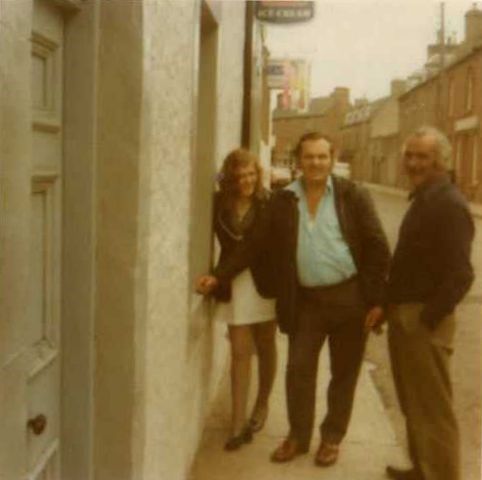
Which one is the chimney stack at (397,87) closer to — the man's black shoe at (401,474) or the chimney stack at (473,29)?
the chimney stack at (473,29)

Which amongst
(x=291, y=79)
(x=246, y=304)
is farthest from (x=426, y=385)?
(x=291, y=79)

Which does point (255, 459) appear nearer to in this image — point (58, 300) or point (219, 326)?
point (219, 326)

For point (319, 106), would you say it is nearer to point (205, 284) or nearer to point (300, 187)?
point (300, 187)

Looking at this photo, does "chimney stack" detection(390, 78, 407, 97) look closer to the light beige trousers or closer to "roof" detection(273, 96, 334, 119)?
"roof" detection(273, 96, 334, 119)

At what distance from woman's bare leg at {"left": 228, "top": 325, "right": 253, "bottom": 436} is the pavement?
0.15m

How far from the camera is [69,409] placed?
8.77ft

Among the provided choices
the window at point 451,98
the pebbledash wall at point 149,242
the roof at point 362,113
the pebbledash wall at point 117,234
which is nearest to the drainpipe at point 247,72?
the pebbledash wall at point 149,242

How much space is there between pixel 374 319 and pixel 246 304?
690 mm

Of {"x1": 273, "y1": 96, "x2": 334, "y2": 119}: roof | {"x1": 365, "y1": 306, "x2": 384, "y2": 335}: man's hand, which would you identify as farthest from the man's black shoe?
{"x1": 273, "y1": 96, "x2": 334, "y2": 119}: roof

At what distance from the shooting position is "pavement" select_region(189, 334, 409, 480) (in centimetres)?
445

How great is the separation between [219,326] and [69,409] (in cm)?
328

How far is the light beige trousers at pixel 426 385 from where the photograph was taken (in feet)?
13.0

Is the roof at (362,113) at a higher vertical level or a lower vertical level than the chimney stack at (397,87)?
lower

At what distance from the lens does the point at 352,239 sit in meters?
4.41
